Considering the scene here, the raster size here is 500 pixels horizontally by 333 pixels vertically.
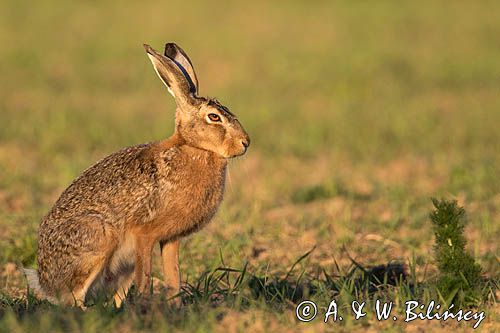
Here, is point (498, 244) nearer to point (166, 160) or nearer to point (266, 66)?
point (166, 160)

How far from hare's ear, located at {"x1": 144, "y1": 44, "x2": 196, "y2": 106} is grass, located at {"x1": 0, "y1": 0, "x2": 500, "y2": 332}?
3.48ft

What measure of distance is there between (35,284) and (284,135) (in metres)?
5.86

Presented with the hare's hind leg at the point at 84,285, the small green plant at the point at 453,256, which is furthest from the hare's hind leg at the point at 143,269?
the small green plant at the point at 453,256

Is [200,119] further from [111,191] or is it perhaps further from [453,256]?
[453,256]

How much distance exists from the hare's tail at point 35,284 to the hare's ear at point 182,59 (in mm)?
1482

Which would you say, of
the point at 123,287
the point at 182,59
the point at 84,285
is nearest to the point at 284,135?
the point at 182,59

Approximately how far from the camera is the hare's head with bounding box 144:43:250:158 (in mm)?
5676

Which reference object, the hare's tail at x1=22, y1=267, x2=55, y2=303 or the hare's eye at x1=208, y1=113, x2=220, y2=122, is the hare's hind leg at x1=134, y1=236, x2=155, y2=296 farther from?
the hare's eye at x1=208, y1=113, x2=220, y2=122

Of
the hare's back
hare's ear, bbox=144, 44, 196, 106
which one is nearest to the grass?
the hare's back

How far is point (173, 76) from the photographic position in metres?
5.75

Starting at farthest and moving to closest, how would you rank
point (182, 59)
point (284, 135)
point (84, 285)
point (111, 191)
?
point (284, 135), point (182, 59), point (111, 191), point (84, 285)

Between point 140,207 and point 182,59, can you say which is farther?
point 182,59

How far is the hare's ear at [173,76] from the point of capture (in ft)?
18.8

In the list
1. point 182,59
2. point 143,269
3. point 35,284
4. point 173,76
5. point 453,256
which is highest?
point 182,59
